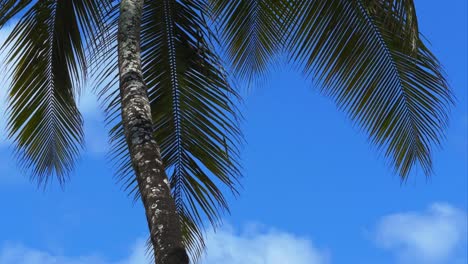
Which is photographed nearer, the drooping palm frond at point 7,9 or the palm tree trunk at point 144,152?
the palm tree trunk at point 144,152

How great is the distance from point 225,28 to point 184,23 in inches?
25.2

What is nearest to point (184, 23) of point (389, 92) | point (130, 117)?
point (389, 92)

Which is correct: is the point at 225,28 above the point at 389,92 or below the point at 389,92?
above

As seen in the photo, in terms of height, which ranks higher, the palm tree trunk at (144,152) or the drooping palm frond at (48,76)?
the drooping palm frond at (48,76)

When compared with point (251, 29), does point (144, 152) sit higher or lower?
lower

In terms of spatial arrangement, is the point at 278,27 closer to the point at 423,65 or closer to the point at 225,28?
the point at 225,28

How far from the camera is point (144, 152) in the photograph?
20.0 feet

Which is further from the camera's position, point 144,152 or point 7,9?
point 7,9

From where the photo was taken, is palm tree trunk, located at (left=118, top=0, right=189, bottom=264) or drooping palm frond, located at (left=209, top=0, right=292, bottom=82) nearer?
palm tree trunk, located at (left=118, top=0, right=189, bottom=264)

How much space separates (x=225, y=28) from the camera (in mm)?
10578

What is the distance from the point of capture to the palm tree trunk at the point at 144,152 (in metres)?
5.45

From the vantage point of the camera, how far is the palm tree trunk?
545 centimetres

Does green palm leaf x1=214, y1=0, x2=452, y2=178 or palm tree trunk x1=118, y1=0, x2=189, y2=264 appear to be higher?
green palm leaf x1=214, y1=0, x2=452, y2=178

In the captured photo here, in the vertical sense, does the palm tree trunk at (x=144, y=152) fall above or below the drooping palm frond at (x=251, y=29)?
below
